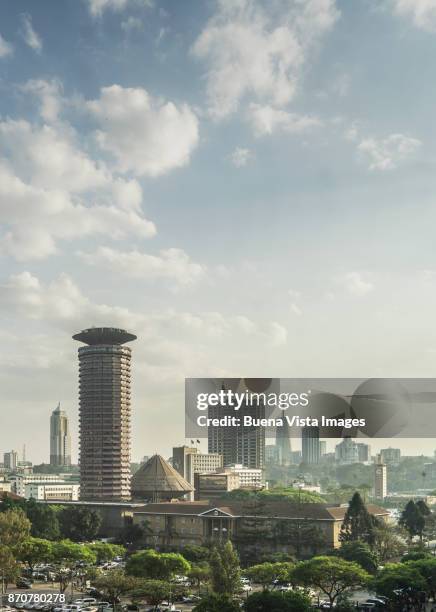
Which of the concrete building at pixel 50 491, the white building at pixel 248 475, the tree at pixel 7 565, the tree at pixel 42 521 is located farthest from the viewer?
the concrete building at pixel 50 491

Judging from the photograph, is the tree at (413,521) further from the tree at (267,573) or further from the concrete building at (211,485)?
the concrete building at (211,485)

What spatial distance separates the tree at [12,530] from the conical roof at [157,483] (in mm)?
59898

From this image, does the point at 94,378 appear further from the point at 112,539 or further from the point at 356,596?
the point at 356,596

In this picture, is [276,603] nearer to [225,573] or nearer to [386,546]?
[225,573]

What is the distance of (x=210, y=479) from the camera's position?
520ft

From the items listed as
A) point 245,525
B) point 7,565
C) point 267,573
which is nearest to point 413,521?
point 245,525

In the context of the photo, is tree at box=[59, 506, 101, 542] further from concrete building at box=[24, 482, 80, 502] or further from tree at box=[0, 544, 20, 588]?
concrete building at box=[24, 482, 80, 502]

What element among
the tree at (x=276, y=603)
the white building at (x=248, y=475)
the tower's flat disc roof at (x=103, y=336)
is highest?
the tower's flat disc roof at (x=103, y=336)

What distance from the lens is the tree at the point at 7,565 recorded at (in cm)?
5922

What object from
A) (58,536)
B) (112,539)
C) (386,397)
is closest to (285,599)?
(386,397)

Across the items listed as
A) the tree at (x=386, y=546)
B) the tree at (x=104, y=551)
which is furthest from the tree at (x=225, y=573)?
the tree at (x=386, y=546)

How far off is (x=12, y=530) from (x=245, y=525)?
104 ft

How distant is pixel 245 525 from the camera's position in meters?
89.0

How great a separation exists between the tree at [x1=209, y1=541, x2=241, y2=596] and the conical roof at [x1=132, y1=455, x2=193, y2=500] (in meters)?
68.6
